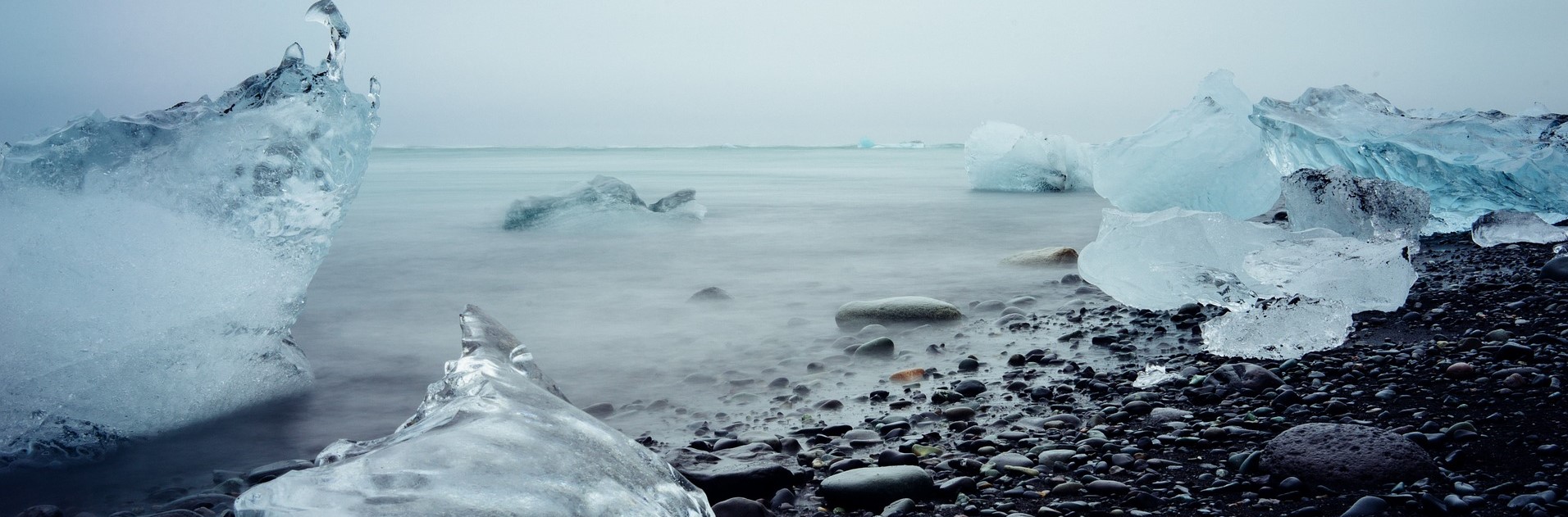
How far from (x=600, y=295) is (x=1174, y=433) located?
4.27m

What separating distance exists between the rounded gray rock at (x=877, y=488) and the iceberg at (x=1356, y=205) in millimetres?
4372

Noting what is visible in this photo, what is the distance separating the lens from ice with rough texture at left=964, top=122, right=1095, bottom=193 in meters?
14.3

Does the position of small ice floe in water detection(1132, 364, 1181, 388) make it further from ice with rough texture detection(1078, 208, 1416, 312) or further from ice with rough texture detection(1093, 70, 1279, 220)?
ice with rough texture detection(1093, 70, 1279, 220)

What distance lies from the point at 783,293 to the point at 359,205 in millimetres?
10284

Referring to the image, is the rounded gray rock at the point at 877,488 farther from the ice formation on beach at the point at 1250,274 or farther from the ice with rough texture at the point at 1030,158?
the ice with rough texture at the point at 1030,158

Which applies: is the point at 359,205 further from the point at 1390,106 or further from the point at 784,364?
the point at 1390,106

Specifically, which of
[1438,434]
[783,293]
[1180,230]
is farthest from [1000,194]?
[1438,434]

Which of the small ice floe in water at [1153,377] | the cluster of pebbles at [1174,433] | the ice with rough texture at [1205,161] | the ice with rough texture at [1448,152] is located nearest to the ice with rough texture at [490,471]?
the cluster of pebbles at [1174,433]

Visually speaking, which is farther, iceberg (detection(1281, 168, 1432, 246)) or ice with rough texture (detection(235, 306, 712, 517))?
iceberg (detection(1281, 168, 1432, 246))

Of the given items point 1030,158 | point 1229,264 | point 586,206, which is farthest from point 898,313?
point 1030,158

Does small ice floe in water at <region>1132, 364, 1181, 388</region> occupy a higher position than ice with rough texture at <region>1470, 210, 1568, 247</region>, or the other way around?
ice with rough texture at <region>1470, 210, 1568, 247</region>

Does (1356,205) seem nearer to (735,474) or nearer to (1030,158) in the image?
(735,474)

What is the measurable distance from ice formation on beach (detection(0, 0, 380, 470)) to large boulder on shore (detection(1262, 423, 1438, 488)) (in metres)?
3.34

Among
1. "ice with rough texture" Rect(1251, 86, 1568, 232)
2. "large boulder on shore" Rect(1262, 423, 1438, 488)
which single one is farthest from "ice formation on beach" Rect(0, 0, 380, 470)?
"ice with rough texture" Rect(1251, 86, 1568, 232)
